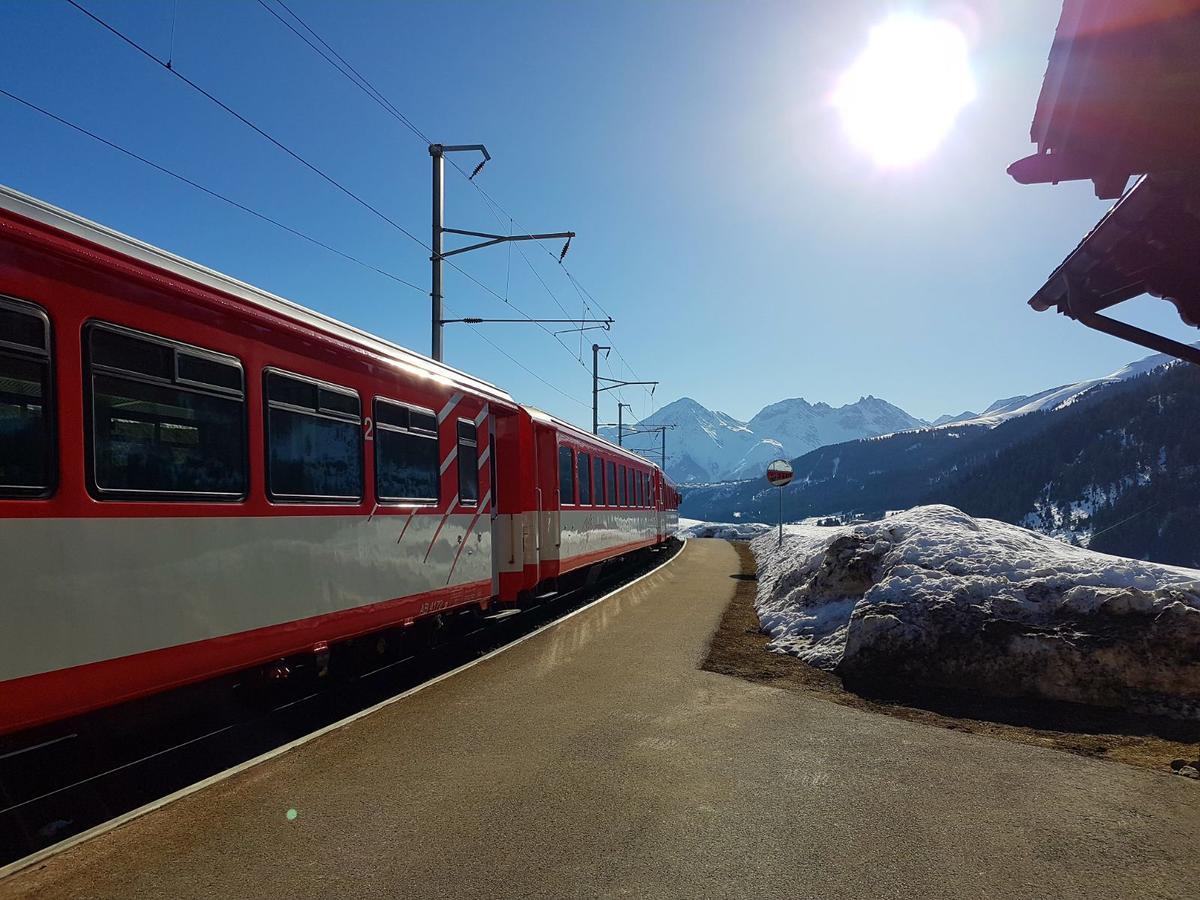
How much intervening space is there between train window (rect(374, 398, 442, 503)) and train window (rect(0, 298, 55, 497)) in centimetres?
359

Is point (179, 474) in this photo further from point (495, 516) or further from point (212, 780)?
point (495, 516)

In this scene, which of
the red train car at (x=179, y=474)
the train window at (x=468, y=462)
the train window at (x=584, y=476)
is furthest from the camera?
the train window at (x=584, y=476)

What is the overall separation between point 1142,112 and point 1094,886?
11.8 feet

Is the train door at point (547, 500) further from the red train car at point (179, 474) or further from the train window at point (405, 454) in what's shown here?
the red train car at point (179, 474)

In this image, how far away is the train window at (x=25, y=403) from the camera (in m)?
4.20

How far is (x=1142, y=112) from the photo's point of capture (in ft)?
10.2

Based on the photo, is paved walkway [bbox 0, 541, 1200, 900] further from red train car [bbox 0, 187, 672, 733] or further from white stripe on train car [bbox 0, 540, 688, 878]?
red train car [bbox 0, 187, 672, 733]

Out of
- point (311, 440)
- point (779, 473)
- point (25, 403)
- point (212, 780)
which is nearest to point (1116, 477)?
point (779, 473)

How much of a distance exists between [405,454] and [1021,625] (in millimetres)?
6533

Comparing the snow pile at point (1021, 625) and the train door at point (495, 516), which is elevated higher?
the train door at point (495, 516)

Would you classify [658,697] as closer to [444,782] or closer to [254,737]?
[444,782]

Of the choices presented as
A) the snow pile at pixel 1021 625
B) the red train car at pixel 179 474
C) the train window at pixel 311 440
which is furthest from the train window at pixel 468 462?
the snow pile at pixel 1021 625

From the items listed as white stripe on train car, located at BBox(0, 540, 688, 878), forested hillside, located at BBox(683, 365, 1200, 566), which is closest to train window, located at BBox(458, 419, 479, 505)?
white stripe on train car, located at BBox(0, 540, 688, 878)

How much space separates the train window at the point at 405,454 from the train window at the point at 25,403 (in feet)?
11.8
